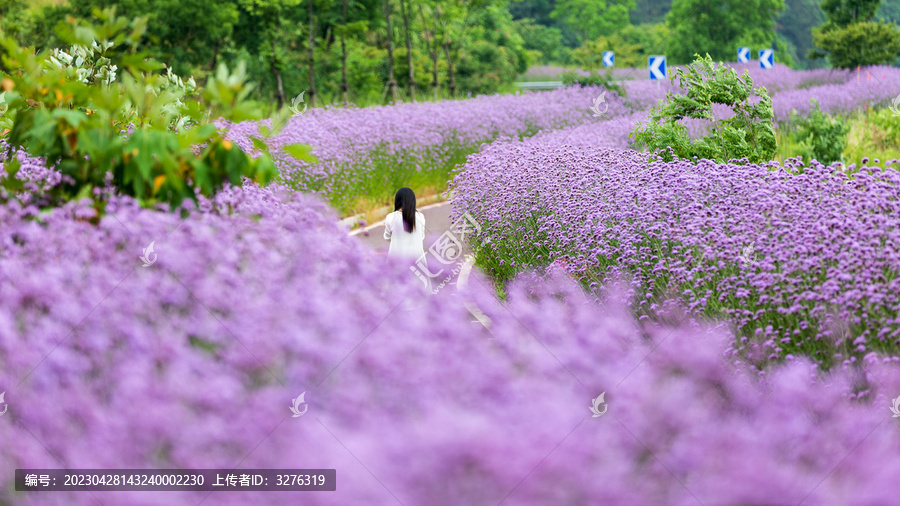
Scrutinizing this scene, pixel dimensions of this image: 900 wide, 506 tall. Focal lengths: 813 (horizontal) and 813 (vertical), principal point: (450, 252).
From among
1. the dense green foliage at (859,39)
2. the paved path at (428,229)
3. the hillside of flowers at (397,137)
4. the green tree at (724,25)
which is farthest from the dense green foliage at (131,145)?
the green tree at (724,25)

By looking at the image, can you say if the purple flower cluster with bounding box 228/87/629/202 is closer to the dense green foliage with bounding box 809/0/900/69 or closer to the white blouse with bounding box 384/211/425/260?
the white blouse with bounding box 384/211/425/260

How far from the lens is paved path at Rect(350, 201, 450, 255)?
→ 10.3m

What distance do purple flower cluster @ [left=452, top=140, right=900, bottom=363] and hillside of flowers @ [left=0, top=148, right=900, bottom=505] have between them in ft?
1.90

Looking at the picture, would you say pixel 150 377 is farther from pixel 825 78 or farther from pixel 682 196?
pixel 825 78

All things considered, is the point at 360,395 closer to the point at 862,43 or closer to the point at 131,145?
the point at 131,145

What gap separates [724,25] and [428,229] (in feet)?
132

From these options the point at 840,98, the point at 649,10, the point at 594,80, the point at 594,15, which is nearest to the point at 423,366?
the point at 840,98

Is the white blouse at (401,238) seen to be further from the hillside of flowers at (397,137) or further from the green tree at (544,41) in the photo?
the green tree at (544,41)

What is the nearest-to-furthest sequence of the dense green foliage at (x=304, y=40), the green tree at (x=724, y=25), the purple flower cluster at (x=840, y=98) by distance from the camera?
1. the purple flower cluster at (x=840, y=98)
2. the dense green foliage at (x=304, y=40)
3. the green tree at (x=724, y=25)

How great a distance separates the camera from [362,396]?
2.51 meters

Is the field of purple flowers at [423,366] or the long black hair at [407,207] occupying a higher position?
the field of purple flowers at [423,366]

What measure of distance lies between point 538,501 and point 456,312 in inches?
40.5

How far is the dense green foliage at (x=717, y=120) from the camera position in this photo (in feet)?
29.1

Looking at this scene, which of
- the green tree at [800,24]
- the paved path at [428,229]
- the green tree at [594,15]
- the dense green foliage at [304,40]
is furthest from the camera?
the green tree at [800,24]
